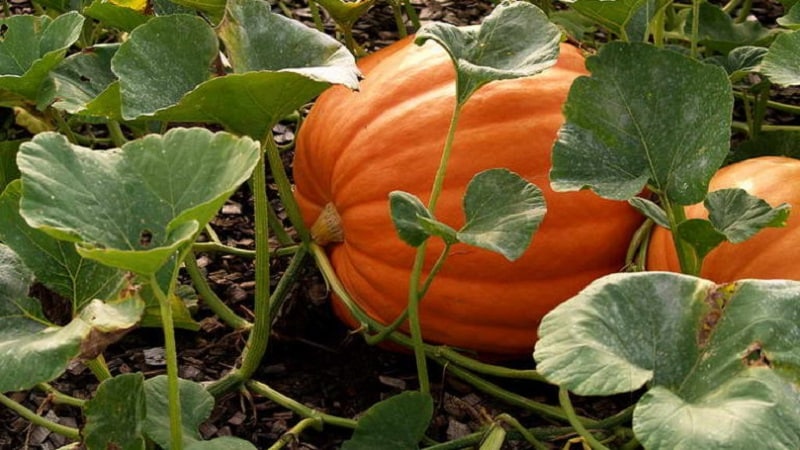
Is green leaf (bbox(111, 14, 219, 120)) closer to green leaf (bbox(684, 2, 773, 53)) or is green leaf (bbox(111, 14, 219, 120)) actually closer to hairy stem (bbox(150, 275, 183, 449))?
hairy stem (bbox(150, 275, 183, 449))

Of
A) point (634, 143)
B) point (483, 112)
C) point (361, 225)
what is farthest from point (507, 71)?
point (361, 225)

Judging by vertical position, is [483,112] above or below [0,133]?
above

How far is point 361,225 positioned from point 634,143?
407 mm

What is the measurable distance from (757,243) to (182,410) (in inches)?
25.5

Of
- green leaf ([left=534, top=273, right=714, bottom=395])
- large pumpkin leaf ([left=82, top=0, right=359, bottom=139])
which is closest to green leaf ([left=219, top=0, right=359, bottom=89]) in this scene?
large pumpkin leaf ([left=82, top=0, right=359, bottom=139])

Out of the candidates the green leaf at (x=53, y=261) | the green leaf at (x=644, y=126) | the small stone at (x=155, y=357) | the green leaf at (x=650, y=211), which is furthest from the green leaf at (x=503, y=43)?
the small stone at (x=155, y=357)

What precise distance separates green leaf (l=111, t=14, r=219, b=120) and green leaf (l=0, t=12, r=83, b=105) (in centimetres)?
14

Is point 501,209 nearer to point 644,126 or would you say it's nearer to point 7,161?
point 644,126

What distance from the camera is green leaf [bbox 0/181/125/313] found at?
1.11 meters

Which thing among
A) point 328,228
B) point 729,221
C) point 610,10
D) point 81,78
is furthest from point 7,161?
point 729,221

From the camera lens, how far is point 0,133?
182 centimetres

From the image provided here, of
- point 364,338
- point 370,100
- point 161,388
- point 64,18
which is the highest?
point 64,18

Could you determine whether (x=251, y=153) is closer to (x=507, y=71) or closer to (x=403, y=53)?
(x=507, y=71)

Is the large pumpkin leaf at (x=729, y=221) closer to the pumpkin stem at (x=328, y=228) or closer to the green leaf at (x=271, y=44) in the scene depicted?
the green leaf at (x=271, y=44)
